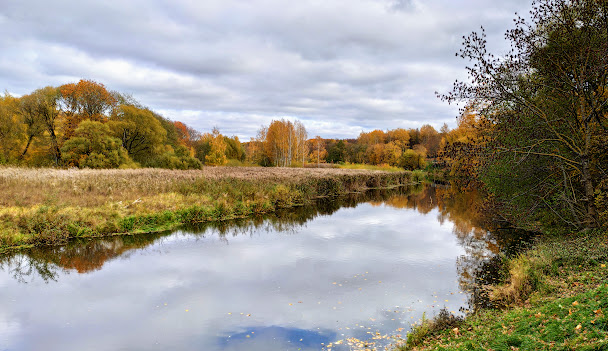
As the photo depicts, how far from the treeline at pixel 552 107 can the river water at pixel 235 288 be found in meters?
3.08

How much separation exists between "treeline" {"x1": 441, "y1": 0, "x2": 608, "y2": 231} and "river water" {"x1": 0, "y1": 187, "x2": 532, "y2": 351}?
308 cm

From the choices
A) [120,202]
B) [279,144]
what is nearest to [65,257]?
[120,202]

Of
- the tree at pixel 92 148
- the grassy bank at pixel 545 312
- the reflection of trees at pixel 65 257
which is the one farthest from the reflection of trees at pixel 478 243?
the tree at pixel 92 148

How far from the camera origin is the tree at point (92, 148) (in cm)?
3052

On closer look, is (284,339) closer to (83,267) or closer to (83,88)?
(83,267)

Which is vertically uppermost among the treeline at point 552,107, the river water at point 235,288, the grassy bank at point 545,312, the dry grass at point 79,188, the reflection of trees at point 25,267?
the treeline at point 552,107

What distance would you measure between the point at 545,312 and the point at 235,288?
6.70m

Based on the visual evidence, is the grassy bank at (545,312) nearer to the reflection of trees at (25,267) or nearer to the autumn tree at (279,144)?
the reflection of trees at (25,267)

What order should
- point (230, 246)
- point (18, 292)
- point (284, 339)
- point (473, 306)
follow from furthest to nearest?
point (230, 246) → point (18, 292) → point (473, 306) → point (284, 339)

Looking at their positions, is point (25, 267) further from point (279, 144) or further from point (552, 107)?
point (279, 144)

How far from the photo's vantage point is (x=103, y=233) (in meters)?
Answer: 13.4

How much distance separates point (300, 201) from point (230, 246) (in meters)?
11.0

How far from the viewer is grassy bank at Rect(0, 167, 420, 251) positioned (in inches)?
477

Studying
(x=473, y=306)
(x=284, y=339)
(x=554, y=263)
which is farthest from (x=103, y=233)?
(x=554, y=263)
